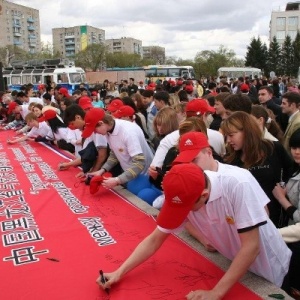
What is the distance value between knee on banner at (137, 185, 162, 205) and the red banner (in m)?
0.19

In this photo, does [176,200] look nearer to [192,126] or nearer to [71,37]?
[192,126]

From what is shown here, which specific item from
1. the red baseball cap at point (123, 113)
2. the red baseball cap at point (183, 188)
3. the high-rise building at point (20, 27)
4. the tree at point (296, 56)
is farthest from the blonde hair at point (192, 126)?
the high-rise building at point (20, 27)

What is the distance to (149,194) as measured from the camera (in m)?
3.13

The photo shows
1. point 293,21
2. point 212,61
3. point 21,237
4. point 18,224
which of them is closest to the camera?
point 21,237

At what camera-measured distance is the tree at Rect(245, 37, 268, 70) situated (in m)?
45.0

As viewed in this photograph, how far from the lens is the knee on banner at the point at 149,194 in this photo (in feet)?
10.2

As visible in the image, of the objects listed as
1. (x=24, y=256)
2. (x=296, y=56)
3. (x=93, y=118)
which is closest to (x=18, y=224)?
(x=24, y=256)

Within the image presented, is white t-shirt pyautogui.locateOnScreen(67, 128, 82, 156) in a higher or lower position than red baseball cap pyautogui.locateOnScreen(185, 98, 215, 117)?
lower

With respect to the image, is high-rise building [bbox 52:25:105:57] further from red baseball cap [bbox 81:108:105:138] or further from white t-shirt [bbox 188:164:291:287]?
white t-shirt [bbox 188:164:291:287]

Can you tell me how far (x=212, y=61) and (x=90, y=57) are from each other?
17.8 meters

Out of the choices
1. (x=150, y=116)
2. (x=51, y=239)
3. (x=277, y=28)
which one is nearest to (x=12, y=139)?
(x=150, y=116)

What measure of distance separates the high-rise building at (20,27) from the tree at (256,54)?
42813 millimetres

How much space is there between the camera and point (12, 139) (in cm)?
627

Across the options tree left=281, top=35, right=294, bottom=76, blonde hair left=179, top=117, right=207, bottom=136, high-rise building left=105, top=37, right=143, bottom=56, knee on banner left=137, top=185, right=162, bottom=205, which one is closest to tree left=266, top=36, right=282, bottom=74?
tree left=281, top=35, right=294, bottom=76
